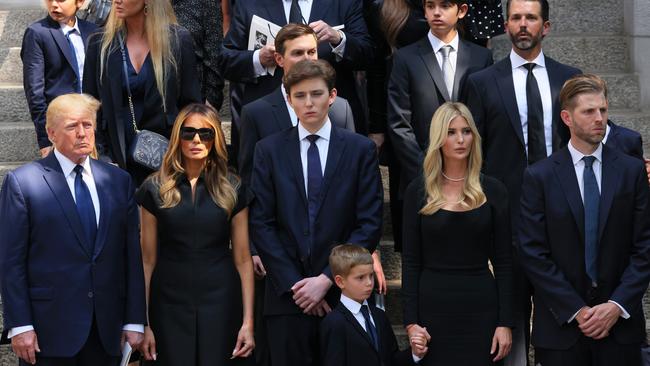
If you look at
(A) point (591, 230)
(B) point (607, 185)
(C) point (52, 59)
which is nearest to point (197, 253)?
(A) point (591, 230)

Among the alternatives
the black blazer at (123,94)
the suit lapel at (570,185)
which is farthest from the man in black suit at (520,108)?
the black blazer at (123,94)

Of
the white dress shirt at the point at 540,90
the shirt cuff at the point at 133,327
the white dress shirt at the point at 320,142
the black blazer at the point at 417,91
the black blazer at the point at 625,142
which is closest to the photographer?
the shirt cuff at the point at 133,327

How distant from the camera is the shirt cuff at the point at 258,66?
7.23 meters

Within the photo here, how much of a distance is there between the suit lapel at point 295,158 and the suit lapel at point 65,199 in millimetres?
1093

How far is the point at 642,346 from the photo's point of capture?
621 cm

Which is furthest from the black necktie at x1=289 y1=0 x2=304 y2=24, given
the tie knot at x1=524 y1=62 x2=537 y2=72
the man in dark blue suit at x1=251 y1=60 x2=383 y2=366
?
the tie knot at x1=524 y1=62 x2=537 y2=72

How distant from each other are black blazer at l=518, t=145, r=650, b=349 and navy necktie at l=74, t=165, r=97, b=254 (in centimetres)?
208

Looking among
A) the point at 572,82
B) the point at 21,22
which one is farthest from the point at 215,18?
the point at 572,82

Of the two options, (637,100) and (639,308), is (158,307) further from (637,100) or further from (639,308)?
(637,100)

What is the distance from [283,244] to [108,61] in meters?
1.55

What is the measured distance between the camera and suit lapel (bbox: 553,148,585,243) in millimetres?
6152

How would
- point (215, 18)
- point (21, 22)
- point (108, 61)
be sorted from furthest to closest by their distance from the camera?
1. point (21, 22)
2. point (215, 18)
3. point (108, 61)

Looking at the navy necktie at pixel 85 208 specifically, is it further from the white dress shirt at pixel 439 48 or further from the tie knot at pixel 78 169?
the white dress shirt at pixel 439 48

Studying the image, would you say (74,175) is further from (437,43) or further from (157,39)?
(437,43)
